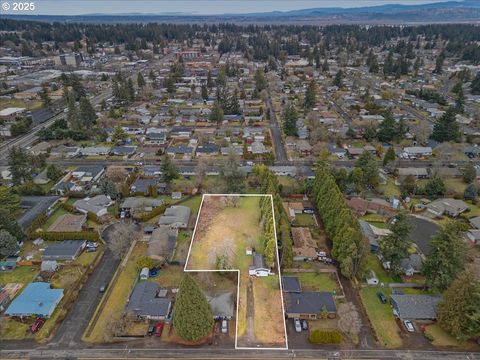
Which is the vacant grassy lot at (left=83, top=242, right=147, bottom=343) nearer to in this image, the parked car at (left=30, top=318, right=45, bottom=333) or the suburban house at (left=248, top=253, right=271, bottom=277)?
the parked car at (left=30, top=318, right=45, bottom=333)

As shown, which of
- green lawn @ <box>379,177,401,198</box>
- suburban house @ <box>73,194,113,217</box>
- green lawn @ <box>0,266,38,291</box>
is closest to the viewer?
green lawn @ <box>0,266,38,291</box>

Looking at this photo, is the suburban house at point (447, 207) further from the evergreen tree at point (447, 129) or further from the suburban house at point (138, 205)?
the suburban house at point (138, 205)

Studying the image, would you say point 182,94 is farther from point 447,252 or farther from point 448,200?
point 447,252

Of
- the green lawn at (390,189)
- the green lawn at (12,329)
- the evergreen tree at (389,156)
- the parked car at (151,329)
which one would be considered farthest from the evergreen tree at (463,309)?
the green lawn at (12,329)

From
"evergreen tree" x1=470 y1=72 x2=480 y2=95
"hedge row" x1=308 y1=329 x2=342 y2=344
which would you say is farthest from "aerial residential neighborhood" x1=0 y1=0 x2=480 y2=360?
"evergreen tree" x1=470 y1=72 x2=480 y2=95

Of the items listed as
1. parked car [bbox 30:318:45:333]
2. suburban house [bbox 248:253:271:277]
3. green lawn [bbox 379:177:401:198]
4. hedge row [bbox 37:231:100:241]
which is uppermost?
suburban house [bbox 248:253:271:277]

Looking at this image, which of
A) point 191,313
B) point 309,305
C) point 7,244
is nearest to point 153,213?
point 7,244

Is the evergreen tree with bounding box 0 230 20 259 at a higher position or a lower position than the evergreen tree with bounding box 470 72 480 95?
higher

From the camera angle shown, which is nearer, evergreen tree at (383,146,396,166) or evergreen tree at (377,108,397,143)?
evergreen tree at (383,146,396,166)
